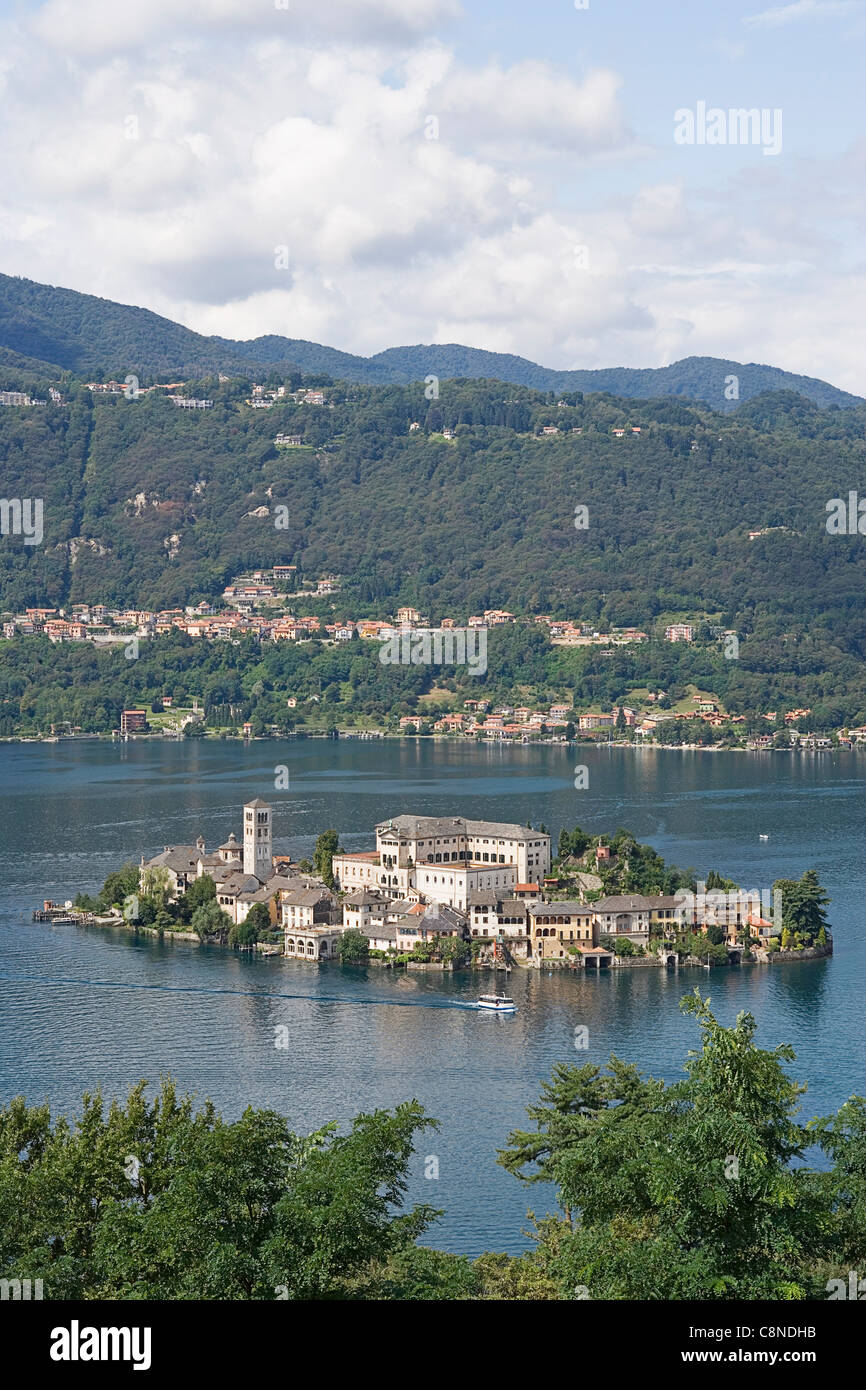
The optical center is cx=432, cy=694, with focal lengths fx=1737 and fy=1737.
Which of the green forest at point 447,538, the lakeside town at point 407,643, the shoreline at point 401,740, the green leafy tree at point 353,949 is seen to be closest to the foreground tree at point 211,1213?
the green leafy tree at point 353,949

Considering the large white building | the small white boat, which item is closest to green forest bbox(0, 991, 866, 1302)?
the small white boat

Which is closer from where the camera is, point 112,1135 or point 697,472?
point 112,1135

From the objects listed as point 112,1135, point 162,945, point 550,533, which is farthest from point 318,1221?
point 550,533

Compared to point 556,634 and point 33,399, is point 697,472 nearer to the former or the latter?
point 556,634

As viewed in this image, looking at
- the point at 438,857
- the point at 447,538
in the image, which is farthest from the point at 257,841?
the point at 447,538

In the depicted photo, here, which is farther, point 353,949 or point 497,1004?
point 353,949

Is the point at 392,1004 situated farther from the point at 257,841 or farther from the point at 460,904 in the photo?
the point at 257,841
